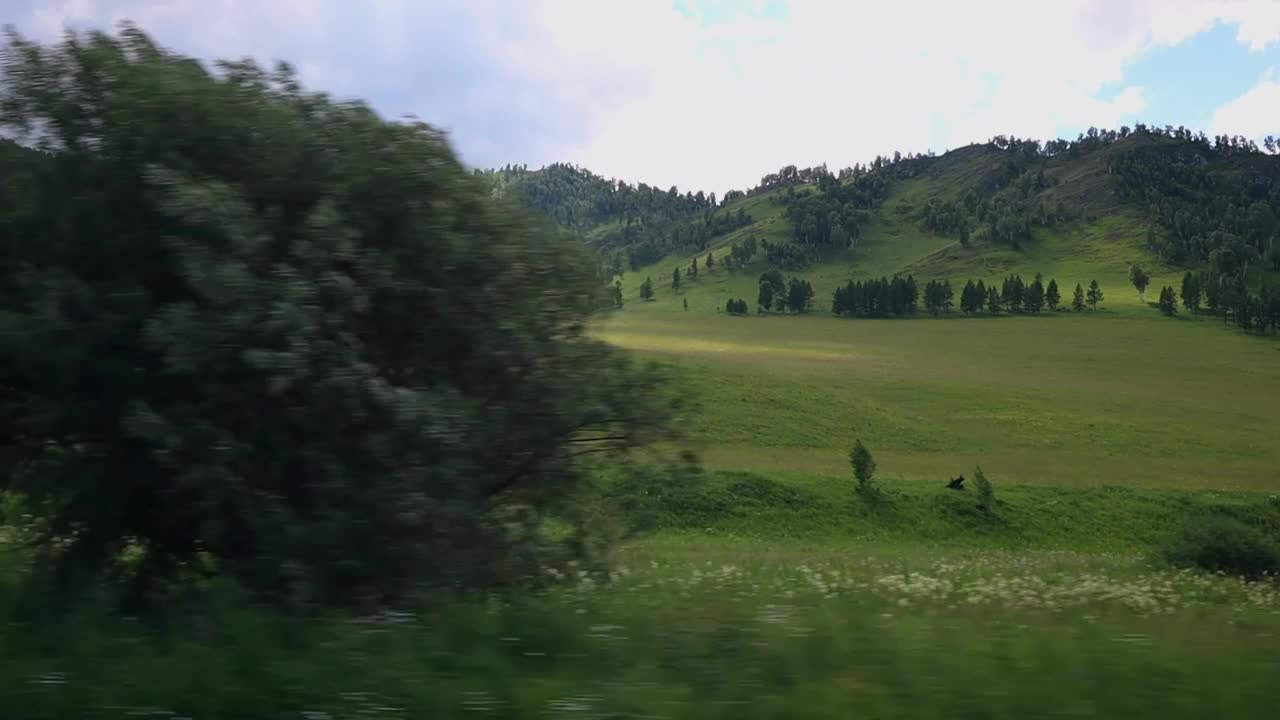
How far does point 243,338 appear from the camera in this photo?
7.60 meters

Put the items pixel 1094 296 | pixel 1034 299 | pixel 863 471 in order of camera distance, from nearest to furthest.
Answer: pixel 863 471, pixel 1034 299, pixel 1094 296

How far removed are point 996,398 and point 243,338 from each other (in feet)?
219

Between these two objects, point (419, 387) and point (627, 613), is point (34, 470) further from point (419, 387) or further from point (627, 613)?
point (627, 613)

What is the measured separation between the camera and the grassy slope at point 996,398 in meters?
45.8

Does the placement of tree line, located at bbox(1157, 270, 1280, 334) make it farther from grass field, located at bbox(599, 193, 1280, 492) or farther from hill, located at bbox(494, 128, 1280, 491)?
grass field, located at bbox(599, 193, 1280, 492)

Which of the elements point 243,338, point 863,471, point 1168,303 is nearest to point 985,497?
point 863,471

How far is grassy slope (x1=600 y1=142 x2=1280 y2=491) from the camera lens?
45.8 m

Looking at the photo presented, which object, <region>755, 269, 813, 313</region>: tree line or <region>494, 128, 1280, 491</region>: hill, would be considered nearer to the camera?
<region>494, 128, 1280, 491</region>: hill

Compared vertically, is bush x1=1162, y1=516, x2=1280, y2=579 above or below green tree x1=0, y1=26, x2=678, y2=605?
below

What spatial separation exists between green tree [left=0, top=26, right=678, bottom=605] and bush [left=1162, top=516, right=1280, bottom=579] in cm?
2049

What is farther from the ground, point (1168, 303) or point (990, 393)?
point (1168, 303)

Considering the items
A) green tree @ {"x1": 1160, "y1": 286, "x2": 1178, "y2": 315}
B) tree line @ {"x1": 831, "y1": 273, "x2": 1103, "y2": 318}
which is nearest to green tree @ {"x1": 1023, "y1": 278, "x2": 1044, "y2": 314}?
tree line @ {"x1": 831, "y1": 273, "x2": 1103, "y2": 318}

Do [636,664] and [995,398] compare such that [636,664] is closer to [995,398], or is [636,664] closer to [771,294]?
[995,398]

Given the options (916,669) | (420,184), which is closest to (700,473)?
(420,184)
